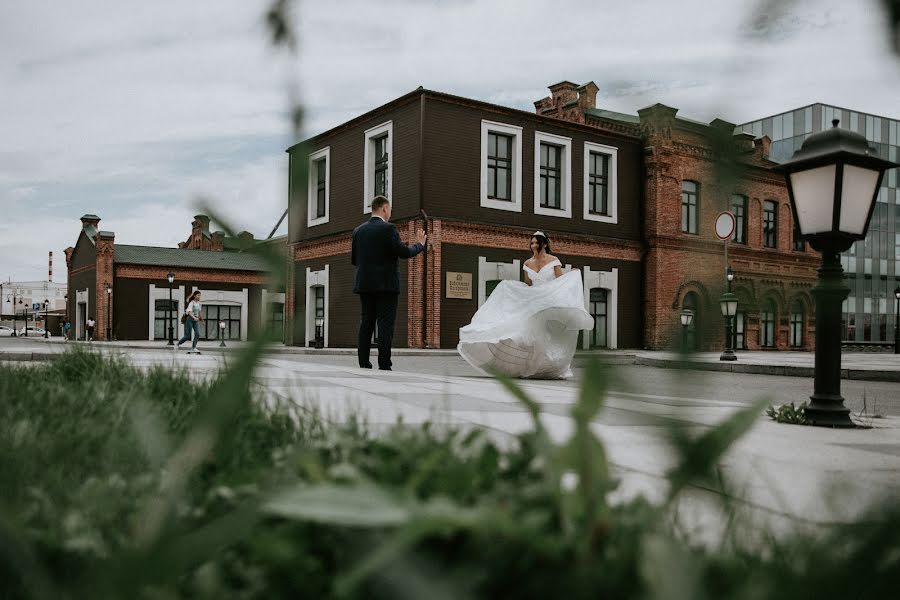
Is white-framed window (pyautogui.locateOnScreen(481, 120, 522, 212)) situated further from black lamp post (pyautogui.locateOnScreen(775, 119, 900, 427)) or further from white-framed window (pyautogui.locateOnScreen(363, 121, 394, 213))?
black lamp post (pyautogui.locateOnScreen(775, 119, 900, 427))

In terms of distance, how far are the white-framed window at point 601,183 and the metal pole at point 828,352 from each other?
18934 mm

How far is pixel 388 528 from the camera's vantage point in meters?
0.73

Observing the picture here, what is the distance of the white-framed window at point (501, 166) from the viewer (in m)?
21.2

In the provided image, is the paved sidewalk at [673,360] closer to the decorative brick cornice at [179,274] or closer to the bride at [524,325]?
the bride at [524,325]

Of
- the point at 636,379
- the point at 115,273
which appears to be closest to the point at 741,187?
the point at 636,379

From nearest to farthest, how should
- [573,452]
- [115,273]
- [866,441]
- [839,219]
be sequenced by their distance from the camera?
[573,452], [866,441], [839,219], [115,273]

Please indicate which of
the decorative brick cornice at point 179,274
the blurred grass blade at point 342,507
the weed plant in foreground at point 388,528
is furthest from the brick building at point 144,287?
the blurred grass blade at point 342,507

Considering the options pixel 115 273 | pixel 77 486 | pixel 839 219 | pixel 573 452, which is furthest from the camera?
pixel 115 273

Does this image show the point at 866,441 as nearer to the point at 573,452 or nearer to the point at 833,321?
the point at 833,321

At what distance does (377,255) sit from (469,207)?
12804 millimetres

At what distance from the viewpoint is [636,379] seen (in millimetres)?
540

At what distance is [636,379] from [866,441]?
3639 mm

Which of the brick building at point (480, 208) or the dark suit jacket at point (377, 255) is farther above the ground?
the brick building at point (480, 208)

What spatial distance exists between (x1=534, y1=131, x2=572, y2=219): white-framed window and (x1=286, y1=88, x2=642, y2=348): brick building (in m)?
0.04
